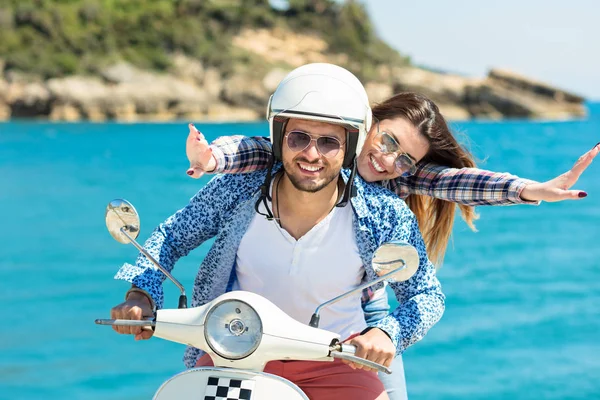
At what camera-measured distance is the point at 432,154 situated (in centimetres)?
386

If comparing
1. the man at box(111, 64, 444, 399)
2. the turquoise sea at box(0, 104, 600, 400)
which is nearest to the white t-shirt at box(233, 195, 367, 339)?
the man at box(111, 64, 444, 399)

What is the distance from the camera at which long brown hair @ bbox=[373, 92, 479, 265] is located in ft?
12.5

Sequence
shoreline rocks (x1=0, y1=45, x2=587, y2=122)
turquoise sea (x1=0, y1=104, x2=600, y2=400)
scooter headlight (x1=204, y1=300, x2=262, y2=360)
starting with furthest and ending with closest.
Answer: shoreline rocks (x1=0, y1=45, x2=587, y2=122)
turquoise sea (x1=0, y1=104, x2=600, y2=400)
scooter headlight (x1=204, y1=300, x2=262, y2=360)

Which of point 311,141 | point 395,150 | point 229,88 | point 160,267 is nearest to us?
point 160,267

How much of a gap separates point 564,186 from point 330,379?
993 mm

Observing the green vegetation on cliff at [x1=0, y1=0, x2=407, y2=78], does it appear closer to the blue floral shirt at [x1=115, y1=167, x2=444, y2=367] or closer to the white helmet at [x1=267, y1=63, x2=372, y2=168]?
the blue floral shirt at [x1=115, y1=167, x2=444, y2=367]

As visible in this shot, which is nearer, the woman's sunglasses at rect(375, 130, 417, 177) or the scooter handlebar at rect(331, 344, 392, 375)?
the scooter handlebar at rect(331, 344, 392, 375)

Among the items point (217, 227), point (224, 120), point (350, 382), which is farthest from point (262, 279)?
point (224, 120)

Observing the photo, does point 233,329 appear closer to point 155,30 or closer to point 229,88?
point 229,88

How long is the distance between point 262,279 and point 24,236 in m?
12.6

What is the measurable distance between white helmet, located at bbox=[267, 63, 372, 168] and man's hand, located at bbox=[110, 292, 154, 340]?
642mm

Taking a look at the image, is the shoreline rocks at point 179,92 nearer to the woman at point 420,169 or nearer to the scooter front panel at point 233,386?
the woman at point 420,169

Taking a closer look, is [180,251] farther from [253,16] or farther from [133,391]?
[253,16]

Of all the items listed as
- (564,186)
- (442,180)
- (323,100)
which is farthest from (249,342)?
(442,180)
